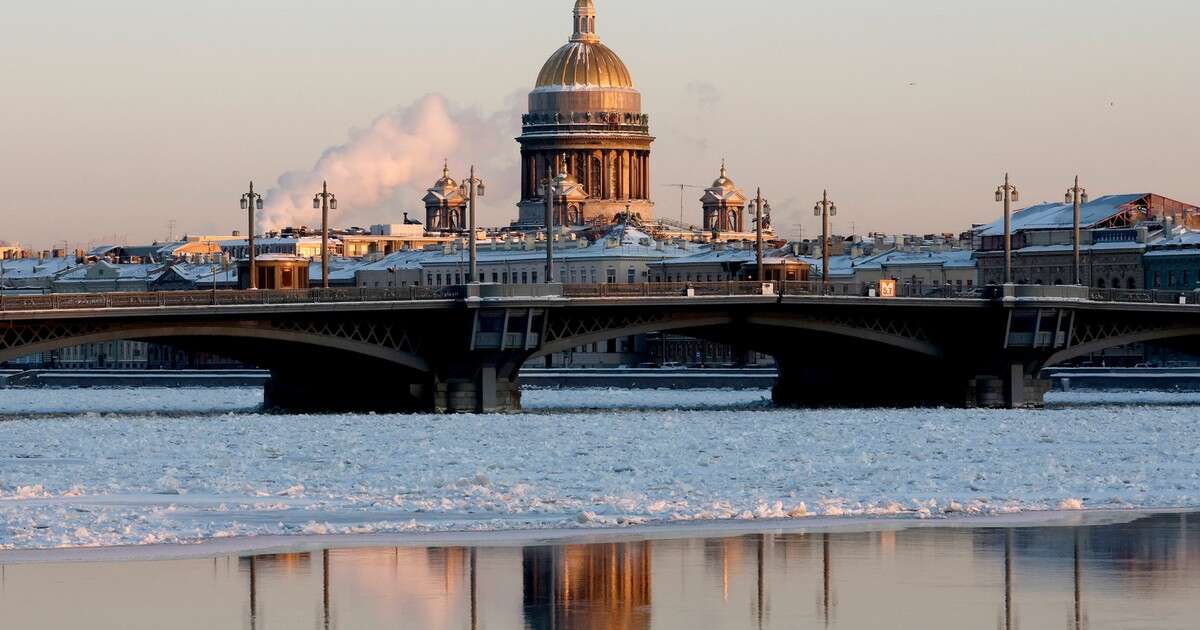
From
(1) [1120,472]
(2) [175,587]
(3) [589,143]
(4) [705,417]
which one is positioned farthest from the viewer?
(3) [589,143]

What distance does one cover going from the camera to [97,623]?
64.4 ft

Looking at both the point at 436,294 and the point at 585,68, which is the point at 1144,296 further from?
the point at 585,68

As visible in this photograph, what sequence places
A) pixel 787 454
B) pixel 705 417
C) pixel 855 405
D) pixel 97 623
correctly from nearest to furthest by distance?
1. pixel 97 623
2. pixel 787 454
3. pixel 705 417
4. pixel 855 405

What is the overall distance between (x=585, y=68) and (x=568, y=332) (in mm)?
99641

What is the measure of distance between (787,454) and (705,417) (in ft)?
74.1

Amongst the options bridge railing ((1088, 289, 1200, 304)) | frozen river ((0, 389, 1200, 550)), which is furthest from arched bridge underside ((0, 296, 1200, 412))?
frozen river ((0, 389, 1200, 550))

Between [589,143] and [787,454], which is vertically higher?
[589,143]

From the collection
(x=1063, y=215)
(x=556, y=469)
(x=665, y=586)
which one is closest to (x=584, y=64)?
(x=1063, y=215)

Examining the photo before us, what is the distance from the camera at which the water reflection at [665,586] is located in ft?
65.0

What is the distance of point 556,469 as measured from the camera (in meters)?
39.4

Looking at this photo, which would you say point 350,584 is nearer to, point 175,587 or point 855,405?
point 175,587

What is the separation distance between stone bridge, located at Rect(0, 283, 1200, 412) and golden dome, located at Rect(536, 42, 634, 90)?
89762mm

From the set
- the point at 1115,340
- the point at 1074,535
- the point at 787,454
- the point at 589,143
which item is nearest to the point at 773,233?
the point at 589,143

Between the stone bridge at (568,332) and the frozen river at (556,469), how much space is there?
2035 millimetres
